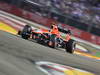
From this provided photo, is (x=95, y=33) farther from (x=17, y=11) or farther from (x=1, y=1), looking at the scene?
(x=1, y=1)

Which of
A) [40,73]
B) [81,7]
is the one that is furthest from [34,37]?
[81,7]

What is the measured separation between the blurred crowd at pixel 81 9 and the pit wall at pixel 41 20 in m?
0.85

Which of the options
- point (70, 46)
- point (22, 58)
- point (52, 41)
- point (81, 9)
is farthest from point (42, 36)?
point (81, 9)

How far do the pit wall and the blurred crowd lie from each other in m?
0.85

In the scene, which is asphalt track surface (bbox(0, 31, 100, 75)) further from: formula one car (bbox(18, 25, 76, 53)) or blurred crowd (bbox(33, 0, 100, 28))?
blurred crowd (bbox(33, 0, 100, 28))

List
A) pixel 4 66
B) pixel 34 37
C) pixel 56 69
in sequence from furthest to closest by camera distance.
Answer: pixel 34 37
pixel 56 69
pixel 4 66

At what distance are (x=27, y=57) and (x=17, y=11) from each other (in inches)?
608

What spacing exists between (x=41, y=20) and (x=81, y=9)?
11.2ft

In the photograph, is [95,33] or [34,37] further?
Answer: [95,33]

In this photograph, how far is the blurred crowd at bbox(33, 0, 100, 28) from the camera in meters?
21.6

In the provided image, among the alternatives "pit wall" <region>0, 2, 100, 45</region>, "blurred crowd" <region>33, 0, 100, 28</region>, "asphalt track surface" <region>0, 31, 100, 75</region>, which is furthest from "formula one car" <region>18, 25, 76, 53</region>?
"blurred crowd" <region>33, 0, 100, 28</region>

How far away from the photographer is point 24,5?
972 inches

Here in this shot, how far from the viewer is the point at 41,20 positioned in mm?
23984

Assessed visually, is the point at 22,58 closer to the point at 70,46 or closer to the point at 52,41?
the point at 52,41
